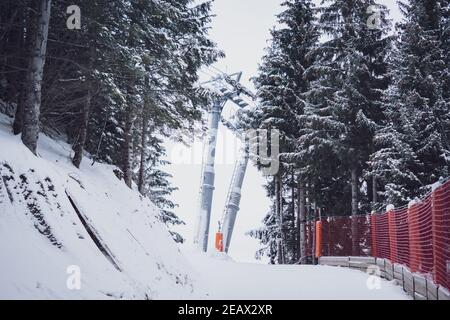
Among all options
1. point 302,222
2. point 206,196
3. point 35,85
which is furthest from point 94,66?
point 206,196

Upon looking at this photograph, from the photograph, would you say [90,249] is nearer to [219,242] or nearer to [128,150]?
[128,150]

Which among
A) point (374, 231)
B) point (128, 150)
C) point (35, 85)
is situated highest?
point (35, 85)

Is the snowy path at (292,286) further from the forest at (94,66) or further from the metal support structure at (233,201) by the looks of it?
the metal support structure at (233,201)

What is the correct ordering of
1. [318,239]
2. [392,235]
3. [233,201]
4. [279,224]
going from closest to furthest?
[392,235], [318,239], [279,224], [233,201]

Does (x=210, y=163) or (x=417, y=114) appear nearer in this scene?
(x=417, y=114)

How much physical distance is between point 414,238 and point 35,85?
29.0ft

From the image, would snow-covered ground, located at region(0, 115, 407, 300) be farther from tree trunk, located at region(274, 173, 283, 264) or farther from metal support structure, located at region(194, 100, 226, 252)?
metal support structure, located at region(194, 100, 226, 252)

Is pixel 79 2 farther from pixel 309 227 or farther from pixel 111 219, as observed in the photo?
pixel 309 227

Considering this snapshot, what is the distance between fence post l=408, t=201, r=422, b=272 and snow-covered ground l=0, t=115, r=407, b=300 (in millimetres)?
747

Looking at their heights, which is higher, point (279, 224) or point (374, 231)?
point (279, 224)

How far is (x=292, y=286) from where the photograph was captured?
10133 mm

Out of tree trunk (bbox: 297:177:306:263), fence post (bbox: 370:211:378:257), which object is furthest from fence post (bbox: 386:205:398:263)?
tree trunk (bbox: 297:177:306:263)

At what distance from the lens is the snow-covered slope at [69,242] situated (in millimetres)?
5633
